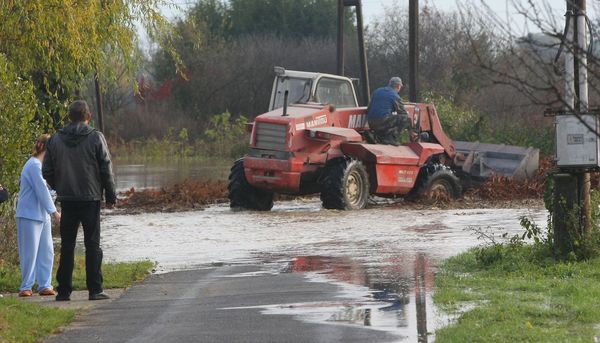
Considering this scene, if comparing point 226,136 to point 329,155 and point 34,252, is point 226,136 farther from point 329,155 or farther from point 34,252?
point 34,252

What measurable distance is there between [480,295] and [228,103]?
5926 cm

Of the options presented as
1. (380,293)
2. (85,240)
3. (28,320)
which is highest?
(85,240)

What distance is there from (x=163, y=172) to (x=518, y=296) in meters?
36.7

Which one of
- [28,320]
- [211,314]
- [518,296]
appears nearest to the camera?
[28,320]

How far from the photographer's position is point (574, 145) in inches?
543

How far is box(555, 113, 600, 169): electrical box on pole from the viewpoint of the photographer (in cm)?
1365

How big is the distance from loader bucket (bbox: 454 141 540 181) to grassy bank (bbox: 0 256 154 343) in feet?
46.2

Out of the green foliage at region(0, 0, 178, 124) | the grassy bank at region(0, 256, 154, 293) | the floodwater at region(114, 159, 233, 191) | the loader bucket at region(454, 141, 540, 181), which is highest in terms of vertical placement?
the green foliage at region(0, 0, 178, 124)

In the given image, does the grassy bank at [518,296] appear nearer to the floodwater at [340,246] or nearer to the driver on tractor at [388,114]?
the floodwater at [340,246]

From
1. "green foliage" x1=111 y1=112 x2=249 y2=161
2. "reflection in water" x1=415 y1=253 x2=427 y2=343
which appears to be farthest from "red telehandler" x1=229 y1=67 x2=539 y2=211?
"green foliage" x1=111 y1=112 x2=249 y2=161

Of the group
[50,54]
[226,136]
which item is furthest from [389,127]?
[226,136]

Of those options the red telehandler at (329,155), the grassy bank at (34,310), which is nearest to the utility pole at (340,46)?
the red telehandler at (329,155)

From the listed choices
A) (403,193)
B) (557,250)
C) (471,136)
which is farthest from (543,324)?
(471,136)

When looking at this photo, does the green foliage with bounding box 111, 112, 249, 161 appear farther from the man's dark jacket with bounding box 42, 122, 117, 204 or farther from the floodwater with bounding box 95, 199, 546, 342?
the man's dark jacket with bounding box 42, 122, 117, 204
